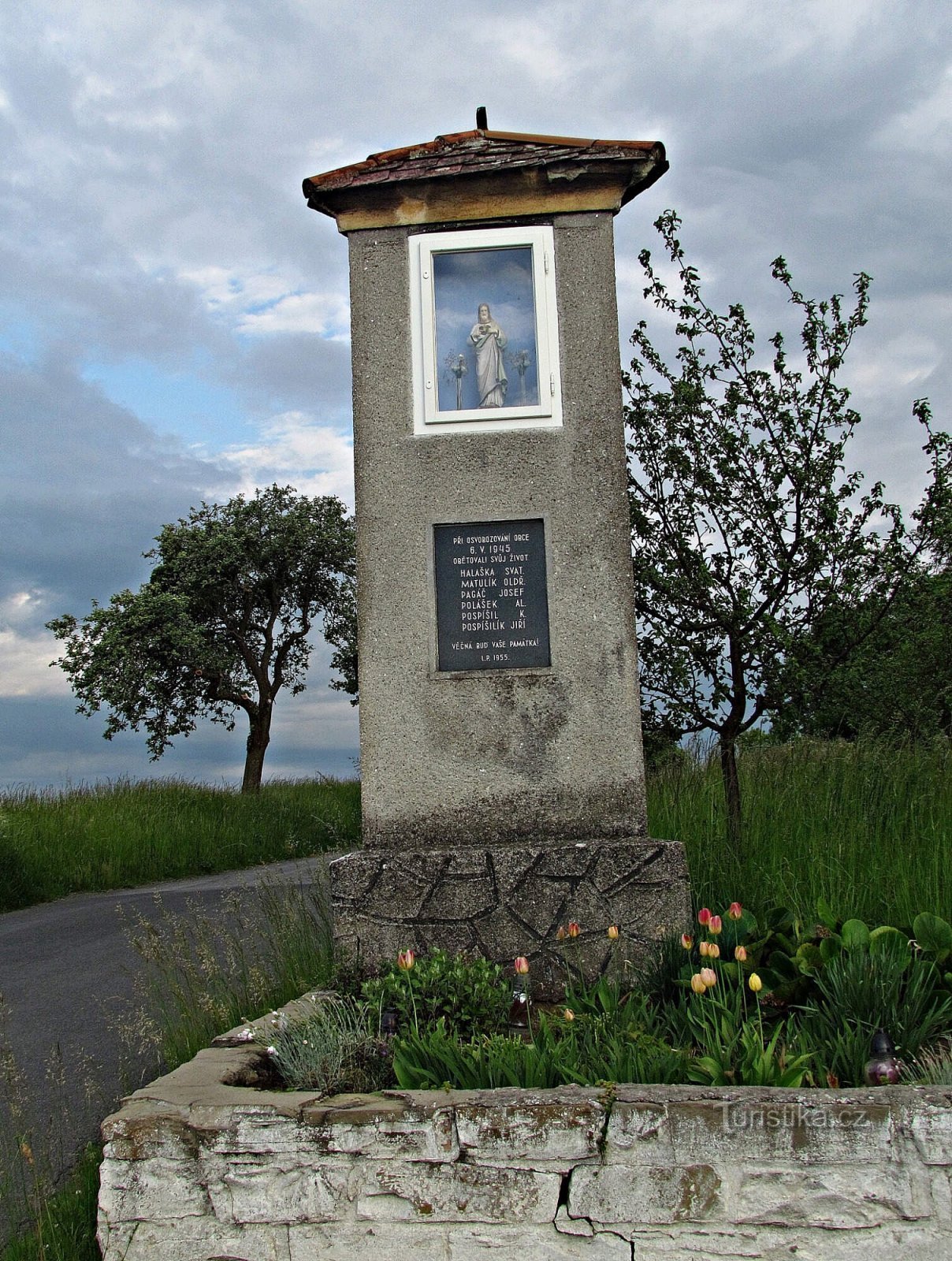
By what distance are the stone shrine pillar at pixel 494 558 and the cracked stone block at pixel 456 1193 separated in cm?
166

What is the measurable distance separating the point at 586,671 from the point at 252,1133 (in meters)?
2.54

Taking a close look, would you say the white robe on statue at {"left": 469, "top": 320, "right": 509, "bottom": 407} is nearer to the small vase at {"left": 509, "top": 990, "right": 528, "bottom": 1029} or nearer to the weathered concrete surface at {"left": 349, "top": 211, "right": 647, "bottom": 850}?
the weathered concrete surface at {"left": 349, "top": 211, "right": 647, "bottom": 850}

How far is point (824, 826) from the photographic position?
6.41m

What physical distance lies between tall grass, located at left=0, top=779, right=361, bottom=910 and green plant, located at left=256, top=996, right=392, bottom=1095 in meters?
5.72

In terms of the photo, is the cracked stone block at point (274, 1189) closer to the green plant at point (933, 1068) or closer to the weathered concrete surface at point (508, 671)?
the green plant at point (933, 1068)

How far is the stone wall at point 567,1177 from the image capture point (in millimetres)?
2928

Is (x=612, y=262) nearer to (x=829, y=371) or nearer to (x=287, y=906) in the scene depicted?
(x=829, y=371)

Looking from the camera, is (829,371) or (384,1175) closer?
(384,1175)

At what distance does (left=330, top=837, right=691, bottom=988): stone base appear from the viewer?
4641 millimetres

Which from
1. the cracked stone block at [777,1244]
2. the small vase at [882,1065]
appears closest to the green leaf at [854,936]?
the small vase at [882,1065]

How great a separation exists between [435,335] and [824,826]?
374cm

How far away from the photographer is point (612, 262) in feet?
17.1

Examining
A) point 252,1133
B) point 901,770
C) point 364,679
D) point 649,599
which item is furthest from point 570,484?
point 901,770

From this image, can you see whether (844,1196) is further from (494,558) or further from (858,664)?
(858,664)
